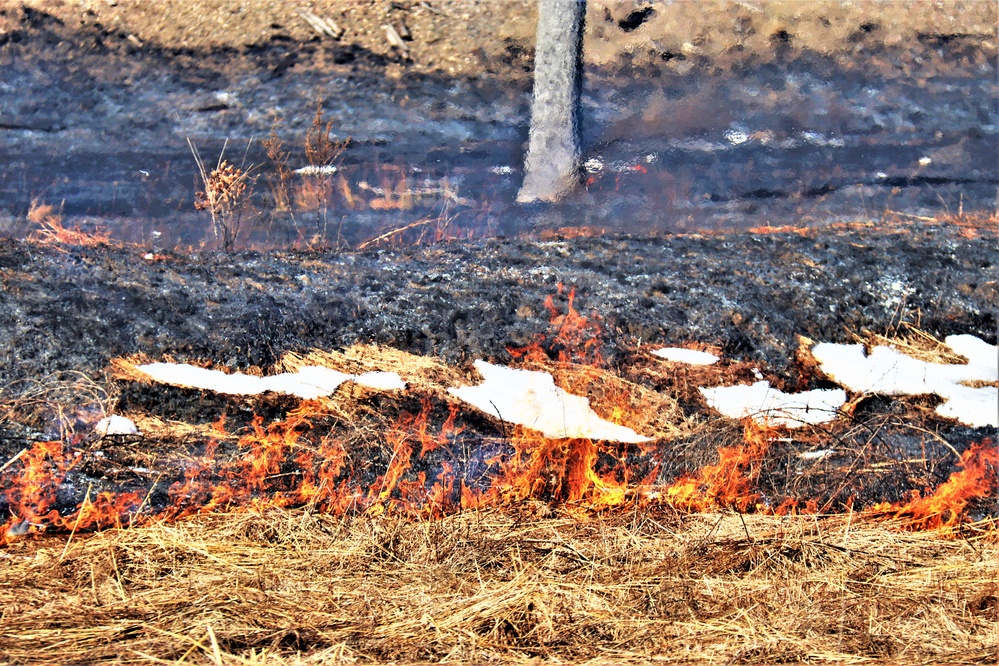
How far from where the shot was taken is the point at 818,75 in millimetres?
8438

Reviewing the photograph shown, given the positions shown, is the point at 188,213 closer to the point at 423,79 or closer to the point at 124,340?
the point at 423,79

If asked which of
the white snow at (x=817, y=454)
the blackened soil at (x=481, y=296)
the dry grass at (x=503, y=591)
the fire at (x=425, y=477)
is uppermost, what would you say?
the blackened soil at (x=481, y=296)

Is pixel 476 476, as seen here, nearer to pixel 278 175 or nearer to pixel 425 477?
pixel 425 477

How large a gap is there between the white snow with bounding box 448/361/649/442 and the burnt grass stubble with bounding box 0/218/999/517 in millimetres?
126

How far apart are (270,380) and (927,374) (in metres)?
3.20

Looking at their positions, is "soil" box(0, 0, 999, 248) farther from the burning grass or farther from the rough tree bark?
the burning grass

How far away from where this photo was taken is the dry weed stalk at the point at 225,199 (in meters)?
6.34

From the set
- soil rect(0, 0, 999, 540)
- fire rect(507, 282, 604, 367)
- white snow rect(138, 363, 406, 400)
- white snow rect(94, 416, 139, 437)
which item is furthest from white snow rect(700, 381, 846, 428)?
white snow rect(94, 416, 139, 437)

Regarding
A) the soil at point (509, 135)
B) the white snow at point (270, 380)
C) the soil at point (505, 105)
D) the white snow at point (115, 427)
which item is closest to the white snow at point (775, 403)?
the soil at point (509, 135)

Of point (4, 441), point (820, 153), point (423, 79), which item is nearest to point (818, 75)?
point (820, 153)

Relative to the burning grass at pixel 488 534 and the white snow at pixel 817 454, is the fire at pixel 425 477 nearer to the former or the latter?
the burning grass at pixel 488 534

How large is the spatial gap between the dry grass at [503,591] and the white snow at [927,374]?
0.76 meters

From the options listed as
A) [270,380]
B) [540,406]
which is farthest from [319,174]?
[540,406]

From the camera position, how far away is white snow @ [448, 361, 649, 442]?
3.62 m
